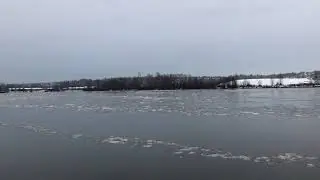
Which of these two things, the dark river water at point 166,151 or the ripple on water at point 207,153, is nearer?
the dark river water at point 166,151

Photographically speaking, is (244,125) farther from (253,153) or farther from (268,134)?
(253,153)

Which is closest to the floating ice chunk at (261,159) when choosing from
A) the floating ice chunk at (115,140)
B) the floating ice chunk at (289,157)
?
the floating ice chunk at (289,157)

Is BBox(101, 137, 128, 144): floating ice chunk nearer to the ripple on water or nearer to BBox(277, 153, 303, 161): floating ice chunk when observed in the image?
the ripple on water

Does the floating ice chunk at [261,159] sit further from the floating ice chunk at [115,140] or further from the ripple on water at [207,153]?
the floating ice chunk at [115,140]

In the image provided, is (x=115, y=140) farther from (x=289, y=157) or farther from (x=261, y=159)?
(x=289, y=157)

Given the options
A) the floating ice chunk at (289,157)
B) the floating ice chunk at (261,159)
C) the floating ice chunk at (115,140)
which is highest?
the floating ice chunk at (115,140)

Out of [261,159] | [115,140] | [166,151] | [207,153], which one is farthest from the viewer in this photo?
[115,140]

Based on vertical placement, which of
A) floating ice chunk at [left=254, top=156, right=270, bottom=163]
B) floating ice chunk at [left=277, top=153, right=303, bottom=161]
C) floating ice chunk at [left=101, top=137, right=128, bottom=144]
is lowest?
floating ice chunk at [left=254, top=156, right=270, bottom=163]

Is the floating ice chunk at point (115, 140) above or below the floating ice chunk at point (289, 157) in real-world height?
above

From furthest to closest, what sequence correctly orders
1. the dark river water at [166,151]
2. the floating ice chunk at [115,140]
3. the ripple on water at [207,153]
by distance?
the floating ice chunk at [115,140]
the ripple on water at [207,153]
the dark river water at [166,151]

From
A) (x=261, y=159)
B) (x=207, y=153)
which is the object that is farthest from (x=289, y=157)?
(x=207, y=153)

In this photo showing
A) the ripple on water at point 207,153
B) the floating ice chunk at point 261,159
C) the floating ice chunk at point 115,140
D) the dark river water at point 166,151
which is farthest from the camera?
the floating ice chunk at point 115,140

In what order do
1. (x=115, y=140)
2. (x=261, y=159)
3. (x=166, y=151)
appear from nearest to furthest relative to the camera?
1. (x=261, y=159)
2. (x=166, y=151)
3. (x=115, y=140)

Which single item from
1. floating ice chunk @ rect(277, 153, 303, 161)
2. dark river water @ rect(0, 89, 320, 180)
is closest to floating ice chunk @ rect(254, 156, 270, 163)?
dark river water @ rect(0, 89, 320, 180)
